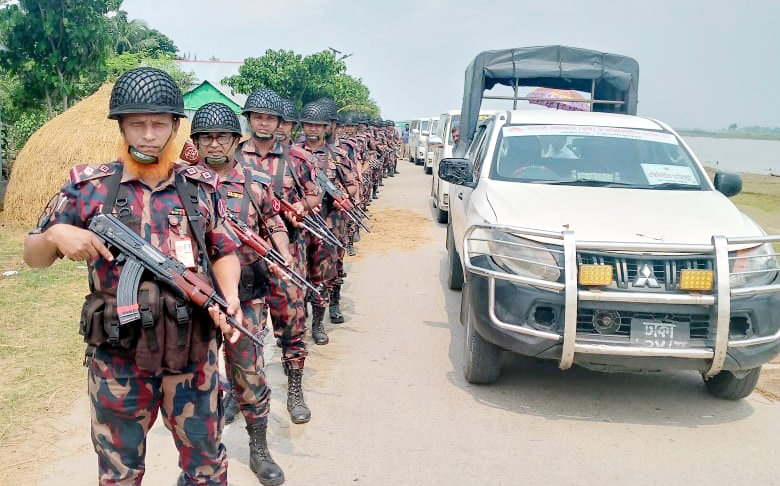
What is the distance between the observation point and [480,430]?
411 cm

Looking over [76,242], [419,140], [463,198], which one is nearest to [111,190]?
[76,242]

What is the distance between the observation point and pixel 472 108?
31.7 feet

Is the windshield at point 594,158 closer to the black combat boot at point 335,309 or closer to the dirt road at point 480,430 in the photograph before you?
the dirt road at point 480,430

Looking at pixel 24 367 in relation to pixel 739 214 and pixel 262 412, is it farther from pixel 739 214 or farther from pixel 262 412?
pixel 739 214

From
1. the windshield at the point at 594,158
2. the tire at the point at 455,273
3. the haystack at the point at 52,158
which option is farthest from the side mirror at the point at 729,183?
the haystack at the point at 52,158

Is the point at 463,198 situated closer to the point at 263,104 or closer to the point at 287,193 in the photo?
the point at 287,193

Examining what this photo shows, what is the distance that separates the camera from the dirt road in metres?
3.59

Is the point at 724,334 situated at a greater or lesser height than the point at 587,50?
lesser

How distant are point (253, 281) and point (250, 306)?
5.4 inches

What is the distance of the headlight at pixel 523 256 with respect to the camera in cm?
409

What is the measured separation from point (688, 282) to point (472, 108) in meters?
6.13

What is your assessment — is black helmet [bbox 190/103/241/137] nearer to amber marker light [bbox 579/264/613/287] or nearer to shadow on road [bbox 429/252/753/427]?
amber marker light [bbox 579/264/613/287]

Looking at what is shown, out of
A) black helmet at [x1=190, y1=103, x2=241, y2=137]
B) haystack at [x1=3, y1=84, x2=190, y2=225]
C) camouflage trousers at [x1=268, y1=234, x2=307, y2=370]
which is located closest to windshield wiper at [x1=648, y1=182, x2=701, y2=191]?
camouflage trousers at [x1=268, y1=234, x2=307, y2=370]

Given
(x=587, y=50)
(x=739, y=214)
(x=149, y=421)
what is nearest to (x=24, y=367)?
(x=149, y=421)
